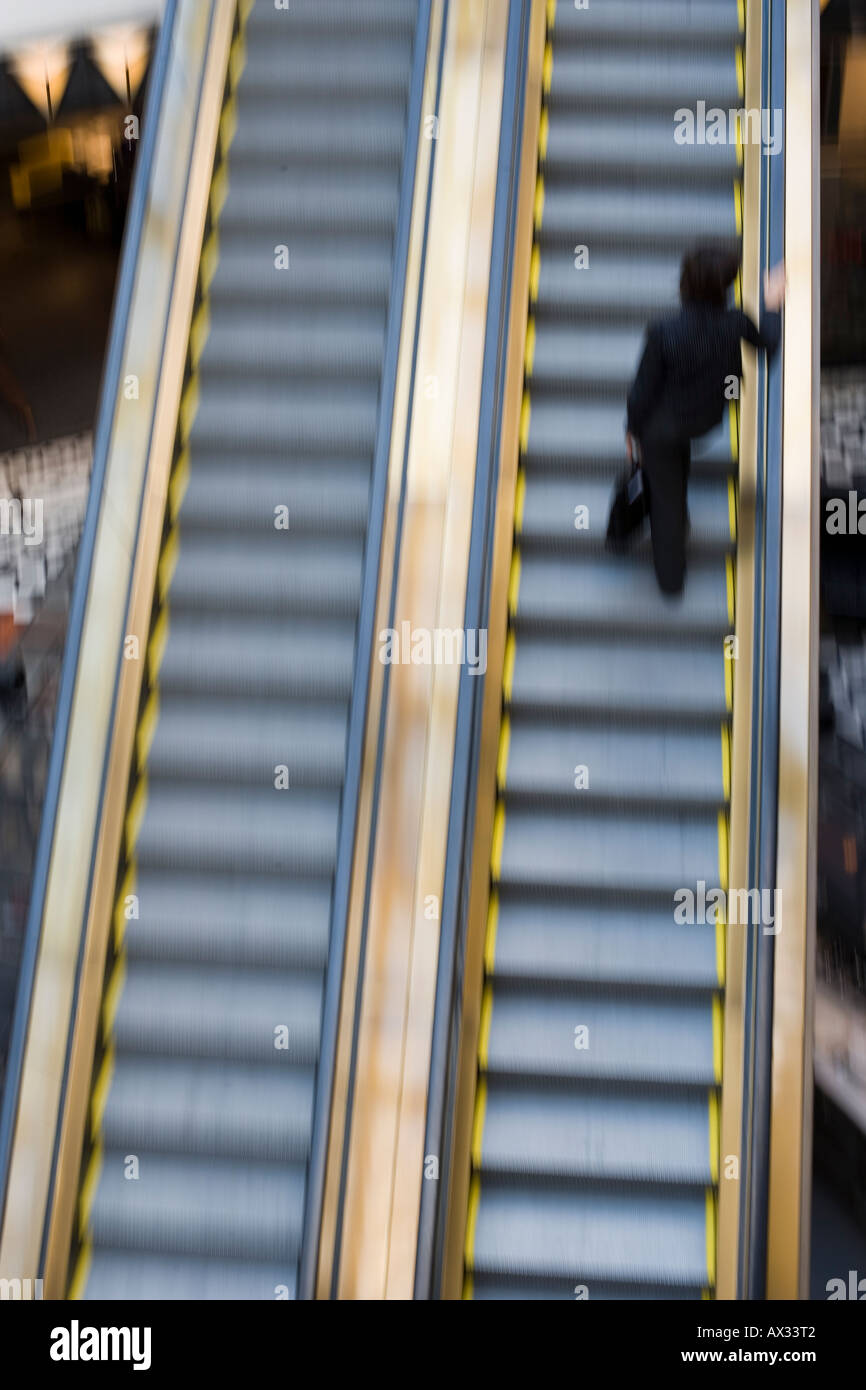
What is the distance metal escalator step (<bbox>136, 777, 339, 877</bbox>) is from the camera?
14.7 feet

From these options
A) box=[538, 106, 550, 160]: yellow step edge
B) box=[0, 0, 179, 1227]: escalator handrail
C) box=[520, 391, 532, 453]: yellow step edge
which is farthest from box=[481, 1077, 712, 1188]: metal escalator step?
box=[538, 106, 550, 160]: yellow step edge

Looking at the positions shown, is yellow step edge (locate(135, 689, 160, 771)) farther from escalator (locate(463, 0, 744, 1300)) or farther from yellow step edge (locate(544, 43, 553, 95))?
yellow step edge (locate(544, 43, 553, 95))

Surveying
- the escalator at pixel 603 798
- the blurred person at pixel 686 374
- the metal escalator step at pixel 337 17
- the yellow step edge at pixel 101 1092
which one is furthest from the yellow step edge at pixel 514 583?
the metal escalator step at pixel 337 17

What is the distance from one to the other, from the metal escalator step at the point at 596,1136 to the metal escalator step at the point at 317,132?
3968mm

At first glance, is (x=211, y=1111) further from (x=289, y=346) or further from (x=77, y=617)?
(x=289, y=346)

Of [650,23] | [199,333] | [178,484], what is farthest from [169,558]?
[650,23]

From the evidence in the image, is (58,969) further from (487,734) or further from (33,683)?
(33,683)

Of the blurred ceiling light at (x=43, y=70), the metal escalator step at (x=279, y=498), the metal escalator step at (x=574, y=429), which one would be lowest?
the metal escalator step at (x=279, y=498)

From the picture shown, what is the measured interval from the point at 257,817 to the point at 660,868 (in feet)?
4.91

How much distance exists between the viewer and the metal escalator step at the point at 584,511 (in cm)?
470

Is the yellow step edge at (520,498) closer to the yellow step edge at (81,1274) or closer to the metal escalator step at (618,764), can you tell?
the metal escalator step at (618,764)

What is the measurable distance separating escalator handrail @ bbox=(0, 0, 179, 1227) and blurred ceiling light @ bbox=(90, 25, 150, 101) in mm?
3480

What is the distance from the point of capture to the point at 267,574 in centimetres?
484
